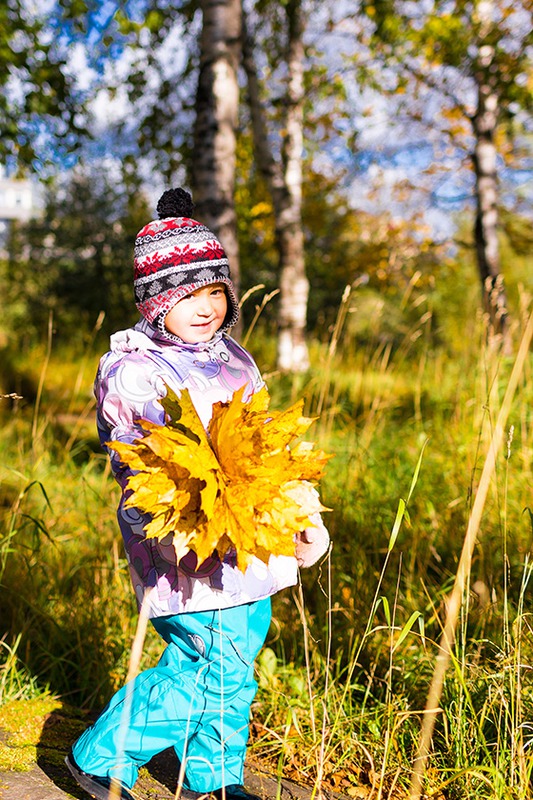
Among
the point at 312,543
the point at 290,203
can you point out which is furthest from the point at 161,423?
the point at 290,203

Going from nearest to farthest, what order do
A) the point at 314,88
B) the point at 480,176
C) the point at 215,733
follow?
the point at 215,733 < the point at 480,176 < the point at 314,88

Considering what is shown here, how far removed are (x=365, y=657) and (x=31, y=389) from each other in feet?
18.1

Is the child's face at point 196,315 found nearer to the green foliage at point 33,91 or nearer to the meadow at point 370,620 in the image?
the meadow at point 370,620

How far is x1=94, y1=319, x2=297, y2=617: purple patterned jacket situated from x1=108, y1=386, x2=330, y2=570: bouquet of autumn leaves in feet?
0.51

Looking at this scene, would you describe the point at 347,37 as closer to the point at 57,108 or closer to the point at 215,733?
the point at 57,108

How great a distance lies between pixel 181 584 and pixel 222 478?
0.36 metres

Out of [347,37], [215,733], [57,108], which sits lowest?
[215,733]

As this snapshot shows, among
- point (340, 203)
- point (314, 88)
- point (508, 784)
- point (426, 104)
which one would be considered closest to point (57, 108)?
point (314, 88)

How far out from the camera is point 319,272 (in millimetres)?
18250

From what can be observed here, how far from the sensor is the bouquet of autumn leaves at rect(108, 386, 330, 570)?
1.55m

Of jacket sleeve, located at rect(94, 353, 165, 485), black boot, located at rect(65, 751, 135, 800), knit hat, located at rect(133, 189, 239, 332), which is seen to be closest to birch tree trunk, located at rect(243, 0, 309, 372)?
knit hat, located at rect(133, 189, 239, 332)

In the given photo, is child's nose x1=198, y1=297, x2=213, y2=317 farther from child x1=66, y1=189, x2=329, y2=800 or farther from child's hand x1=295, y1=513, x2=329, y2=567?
child's hand x1=295, y1=513, x2=329, y2=567

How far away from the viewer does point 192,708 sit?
1800 millimetres

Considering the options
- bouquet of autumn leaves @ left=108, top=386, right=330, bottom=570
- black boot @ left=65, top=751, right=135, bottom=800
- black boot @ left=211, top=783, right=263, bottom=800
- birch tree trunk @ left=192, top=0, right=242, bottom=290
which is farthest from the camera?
birch tree trunk @ left=192, top=0, right=242, bottom=290
